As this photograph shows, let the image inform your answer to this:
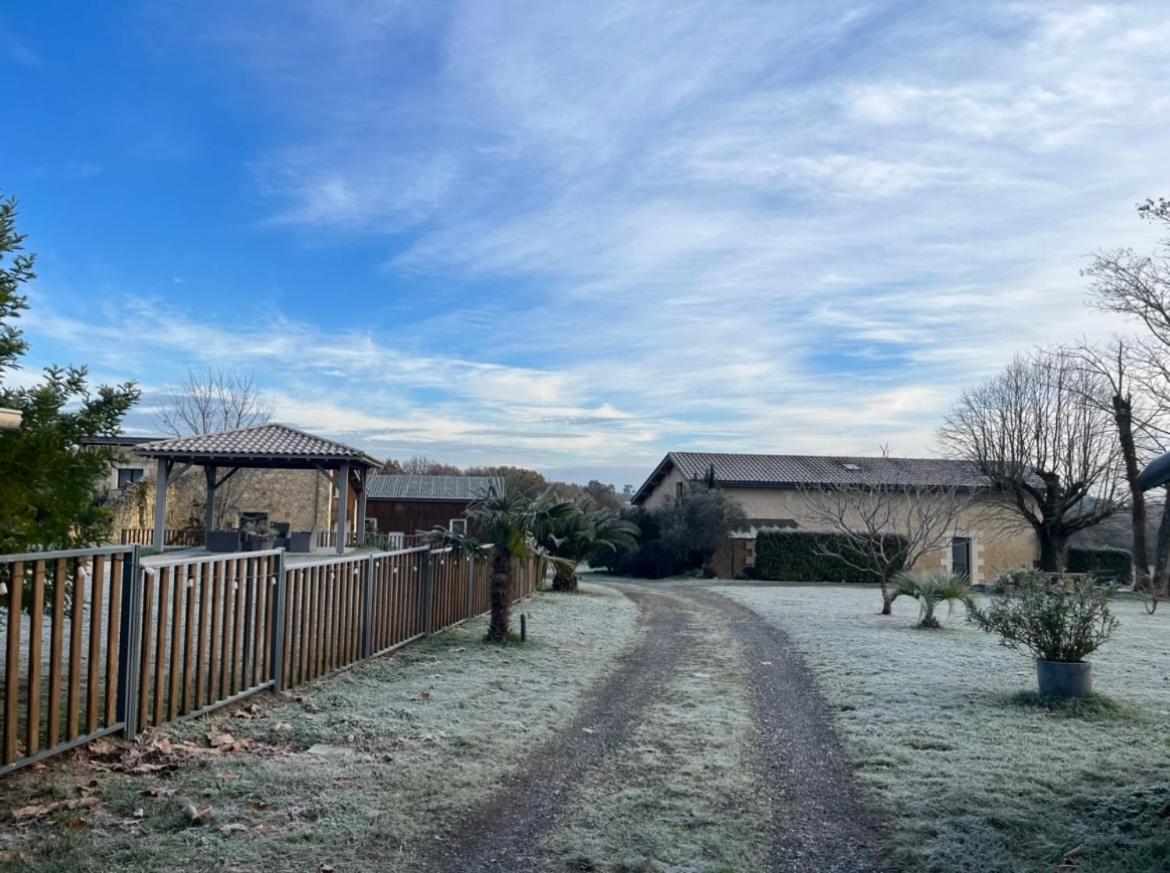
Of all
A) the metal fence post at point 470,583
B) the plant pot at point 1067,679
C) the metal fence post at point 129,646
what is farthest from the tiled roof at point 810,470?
the metal fence post at point 129,646

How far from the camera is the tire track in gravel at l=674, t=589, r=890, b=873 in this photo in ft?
14.5

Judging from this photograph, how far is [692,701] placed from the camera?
27.0ft

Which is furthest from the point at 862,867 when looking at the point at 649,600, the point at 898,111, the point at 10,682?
the point at 649,600

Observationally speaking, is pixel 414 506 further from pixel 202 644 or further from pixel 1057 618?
pixel 202 644

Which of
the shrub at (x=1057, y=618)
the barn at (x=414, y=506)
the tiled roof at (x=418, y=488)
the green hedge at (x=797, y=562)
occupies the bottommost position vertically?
the green hedge at (x=797, y=562)

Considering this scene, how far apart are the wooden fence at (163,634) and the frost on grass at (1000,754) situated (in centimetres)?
467

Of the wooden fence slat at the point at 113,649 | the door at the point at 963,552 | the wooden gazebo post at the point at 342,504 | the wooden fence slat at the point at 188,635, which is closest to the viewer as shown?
the wooden fence slat at the point at 113,649

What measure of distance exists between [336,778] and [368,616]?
14.3 feet

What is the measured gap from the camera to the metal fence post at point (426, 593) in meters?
11.6

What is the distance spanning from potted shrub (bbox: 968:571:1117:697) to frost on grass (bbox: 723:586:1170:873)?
0.96ft

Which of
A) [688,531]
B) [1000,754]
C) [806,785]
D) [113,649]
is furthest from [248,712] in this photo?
[688,531]

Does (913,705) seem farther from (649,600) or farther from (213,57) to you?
(649,600)

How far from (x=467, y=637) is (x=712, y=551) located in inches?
915

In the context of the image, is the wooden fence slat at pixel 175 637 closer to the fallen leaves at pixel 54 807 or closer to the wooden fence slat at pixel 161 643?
the wooden fence slat at pixel 161 643
